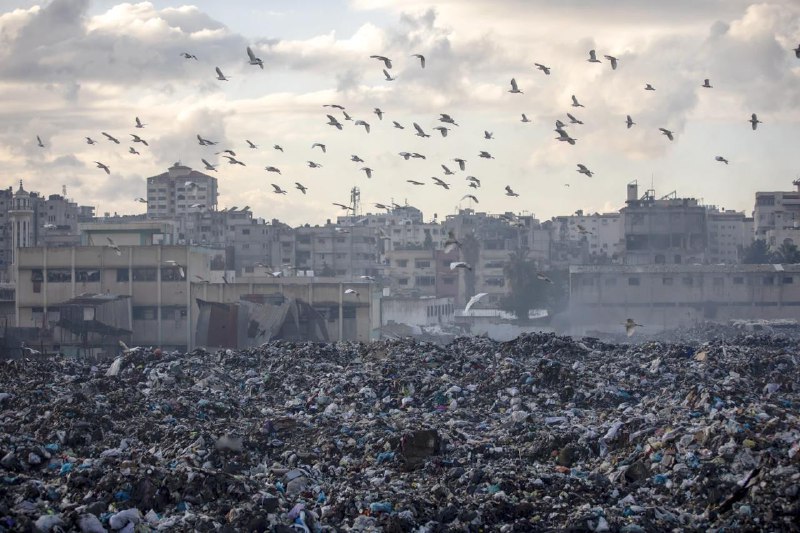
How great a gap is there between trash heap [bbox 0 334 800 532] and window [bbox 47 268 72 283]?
13.2 meters

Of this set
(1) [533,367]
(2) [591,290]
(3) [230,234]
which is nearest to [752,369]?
(1) [533,367]

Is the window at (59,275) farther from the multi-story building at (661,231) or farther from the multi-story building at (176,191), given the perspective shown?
the multi-story building at (176,191)

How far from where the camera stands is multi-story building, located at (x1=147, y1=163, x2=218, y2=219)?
8281cm

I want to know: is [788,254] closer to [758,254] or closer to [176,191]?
[758,254]

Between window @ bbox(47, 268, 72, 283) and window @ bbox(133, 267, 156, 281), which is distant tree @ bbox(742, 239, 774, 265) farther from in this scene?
window @ bbox(47, 268, 72, 283)

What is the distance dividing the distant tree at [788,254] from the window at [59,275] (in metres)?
32.0

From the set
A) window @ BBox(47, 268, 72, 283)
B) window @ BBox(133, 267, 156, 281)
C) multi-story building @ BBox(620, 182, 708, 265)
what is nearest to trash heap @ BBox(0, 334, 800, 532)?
window @ BBox(133, 267, 156, 281)

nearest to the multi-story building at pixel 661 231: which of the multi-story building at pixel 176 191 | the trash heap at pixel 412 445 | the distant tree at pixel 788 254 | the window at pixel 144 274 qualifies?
the distant tree at pixel 788 254

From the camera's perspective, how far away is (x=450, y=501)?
9.95 m

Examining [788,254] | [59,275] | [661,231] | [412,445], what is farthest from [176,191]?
[412,445]

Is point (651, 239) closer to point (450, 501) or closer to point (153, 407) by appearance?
point (153, 407)

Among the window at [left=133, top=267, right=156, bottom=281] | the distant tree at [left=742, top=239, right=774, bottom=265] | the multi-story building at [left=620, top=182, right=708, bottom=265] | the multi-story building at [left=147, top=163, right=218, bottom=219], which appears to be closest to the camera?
the window at [left=133, top=267, right=156, bottom=281]

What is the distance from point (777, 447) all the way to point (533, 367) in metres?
7.30

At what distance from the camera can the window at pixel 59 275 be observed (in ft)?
105
